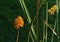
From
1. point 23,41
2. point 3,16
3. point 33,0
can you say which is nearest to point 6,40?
point 23,41

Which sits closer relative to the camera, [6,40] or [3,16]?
[6,40]

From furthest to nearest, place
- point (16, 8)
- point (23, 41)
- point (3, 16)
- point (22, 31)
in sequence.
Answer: point (16, 8)
point (3, 16)
point (22, 31)
point (23, 41)

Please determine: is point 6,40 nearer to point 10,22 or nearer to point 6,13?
point 10,22

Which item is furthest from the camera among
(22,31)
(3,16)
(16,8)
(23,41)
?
(16,8)

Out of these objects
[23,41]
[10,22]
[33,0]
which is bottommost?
[23,41]

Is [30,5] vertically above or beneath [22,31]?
above

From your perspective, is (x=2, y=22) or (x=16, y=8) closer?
(x=2, y=22)

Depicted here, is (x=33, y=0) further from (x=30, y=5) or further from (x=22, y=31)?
(x=22, y=31)

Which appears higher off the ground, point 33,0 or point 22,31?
point 33,0

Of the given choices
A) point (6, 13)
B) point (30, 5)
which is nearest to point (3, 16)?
point (6, 13)
